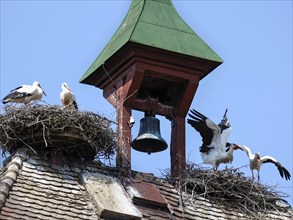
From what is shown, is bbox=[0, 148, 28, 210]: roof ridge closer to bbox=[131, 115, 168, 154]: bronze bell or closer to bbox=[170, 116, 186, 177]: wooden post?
bbox=[131, 115, 168, 154]: bronze bell

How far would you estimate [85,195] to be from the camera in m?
18.0

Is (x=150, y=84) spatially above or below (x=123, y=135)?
above

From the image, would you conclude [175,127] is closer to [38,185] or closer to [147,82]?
[147,82]

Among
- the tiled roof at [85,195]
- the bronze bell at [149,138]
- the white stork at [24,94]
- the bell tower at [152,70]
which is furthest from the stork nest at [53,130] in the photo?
the bronze bell at [149,138]

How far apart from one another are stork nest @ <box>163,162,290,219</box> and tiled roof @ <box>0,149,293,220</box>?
15 centimetres

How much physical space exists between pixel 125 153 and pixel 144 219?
178 centimetres

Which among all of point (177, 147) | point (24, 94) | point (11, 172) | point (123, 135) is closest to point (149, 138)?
point (177, 147)

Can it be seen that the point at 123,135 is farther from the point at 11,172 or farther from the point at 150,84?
the point at 11,172

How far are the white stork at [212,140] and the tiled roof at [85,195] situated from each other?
147 centimetres

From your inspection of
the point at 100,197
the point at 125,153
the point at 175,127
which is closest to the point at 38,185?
the point at 100,197

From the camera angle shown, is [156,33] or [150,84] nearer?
[156,33]

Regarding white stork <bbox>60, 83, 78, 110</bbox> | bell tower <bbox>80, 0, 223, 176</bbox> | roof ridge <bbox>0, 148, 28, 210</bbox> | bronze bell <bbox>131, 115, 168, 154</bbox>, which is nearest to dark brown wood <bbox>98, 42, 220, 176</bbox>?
bell tower <bbox>80, 0, 223, 176</bbox>

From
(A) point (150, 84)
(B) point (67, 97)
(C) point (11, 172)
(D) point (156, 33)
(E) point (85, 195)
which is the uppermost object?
(D) point (156, 33)

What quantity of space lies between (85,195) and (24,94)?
283 cm
